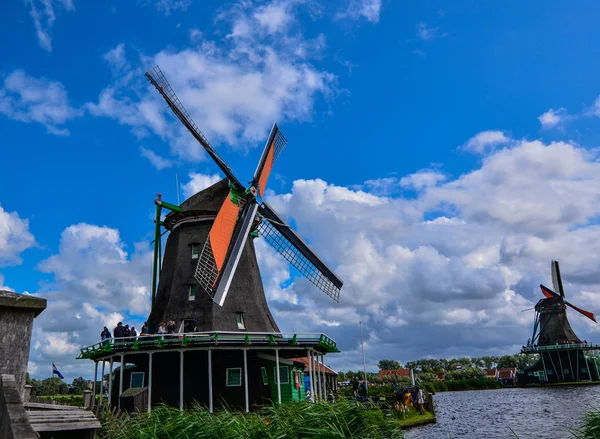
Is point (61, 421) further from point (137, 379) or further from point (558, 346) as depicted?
point (558, 346)

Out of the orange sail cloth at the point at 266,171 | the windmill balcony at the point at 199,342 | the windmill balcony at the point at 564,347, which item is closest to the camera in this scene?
the windmill balcony at the point at 199,342

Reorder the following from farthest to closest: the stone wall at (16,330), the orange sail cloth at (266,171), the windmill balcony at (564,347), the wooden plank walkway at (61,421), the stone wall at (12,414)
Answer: the windmill balcony at (564,347) < the orange sail cloth at (266,171) < the wooden plank walkway at (61,421) < the stone wall at (16,330) < the stone wall at (12,414)

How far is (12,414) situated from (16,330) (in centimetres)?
84

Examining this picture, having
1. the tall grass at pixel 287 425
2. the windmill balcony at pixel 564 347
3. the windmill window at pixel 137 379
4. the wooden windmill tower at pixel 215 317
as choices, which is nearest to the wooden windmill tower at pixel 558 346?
the windmill balcony at pixel 564 347

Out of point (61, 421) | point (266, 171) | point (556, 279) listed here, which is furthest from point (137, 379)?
point (556, 279)

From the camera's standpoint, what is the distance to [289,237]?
2430 centimetres

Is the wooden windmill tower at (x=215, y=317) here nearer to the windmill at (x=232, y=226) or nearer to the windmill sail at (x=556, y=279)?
the windmill at (x=232, y=226)

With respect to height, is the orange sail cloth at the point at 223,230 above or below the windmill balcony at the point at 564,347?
above

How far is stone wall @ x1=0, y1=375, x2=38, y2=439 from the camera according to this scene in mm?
2350

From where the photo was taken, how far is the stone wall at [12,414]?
2.35m

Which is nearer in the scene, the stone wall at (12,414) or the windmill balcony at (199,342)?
the stone wall at (12,414)

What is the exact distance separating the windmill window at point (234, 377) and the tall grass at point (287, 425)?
12029 mm

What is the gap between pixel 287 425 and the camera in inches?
247

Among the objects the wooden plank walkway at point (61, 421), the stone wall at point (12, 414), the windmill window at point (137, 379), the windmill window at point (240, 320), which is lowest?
the wooden plank walkway at point (61, 421)
